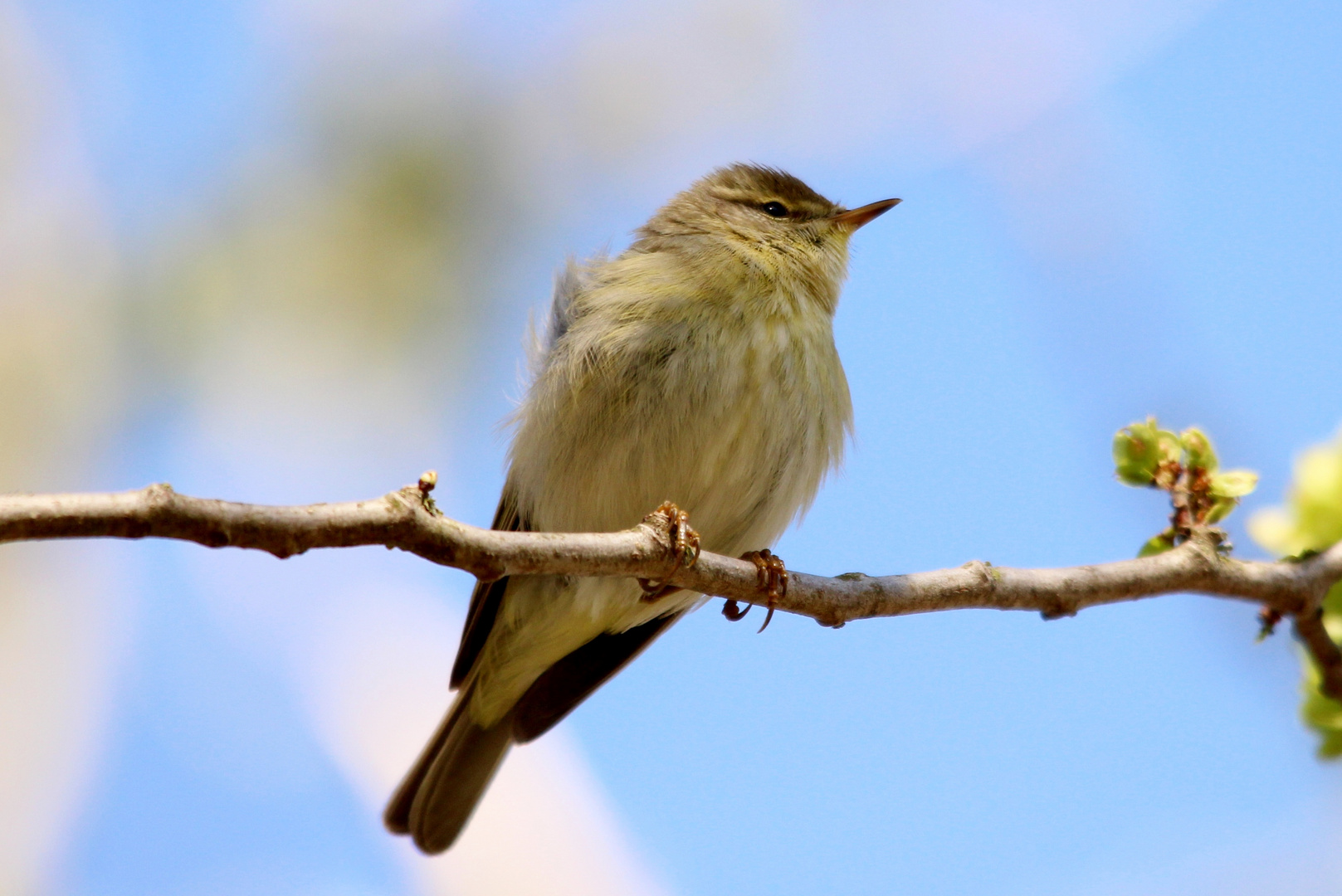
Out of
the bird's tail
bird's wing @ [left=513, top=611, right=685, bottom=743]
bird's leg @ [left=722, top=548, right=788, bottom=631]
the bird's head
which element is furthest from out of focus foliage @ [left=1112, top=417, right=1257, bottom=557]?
the bird's tail

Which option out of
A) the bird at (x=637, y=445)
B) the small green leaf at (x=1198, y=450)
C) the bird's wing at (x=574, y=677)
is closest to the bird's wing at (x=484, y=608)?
the bird at (x=637, y=445)

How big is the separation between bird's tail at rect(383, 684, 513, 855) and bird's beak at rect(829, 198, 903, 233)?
2523 millimetres

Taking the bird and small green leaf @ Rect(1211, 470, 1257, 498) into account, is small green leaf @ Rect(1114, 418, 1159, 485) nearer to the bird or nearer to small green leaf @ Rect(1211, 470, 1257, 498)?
small green leaf @ Rect(1211, 470, 1257, 498)

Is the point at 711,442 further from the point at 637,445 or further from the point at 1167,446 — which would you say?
the point at 1167,446

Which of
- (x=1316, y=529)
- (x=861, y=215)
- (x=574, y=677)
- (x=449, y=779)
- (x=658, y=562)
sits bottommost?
(x=449, y=779)

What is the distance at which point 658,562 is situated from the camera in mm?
2842

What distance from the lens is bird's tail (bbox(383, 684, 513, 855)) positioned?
4.50 m

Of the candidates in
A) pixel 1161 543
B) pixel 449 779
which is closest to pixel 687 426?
pixel 1161 543

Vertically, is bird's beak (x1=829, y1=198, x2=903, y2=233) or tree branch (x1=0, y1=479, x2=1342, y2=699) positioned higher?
bird's beak (x1=829, y1=198, x2=903, y2=233)

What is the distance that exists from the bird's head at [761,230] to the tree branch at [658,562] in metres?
1.48

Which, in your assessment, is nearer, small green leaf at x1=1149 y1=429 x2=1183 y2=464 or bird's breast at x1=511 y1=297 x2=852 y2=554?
small green leaf at x1=1149 y1=429 x2=1183 y2=464

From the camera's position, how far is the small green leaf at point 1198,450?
324 centimetres

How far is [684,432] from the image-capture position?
12.6ft

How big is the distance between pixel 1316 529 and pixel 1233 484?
0.25 metres
